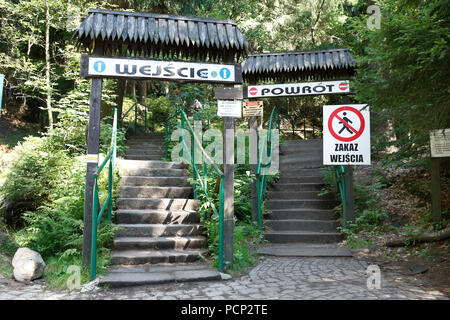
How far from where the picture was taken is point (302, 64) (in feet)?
23.2

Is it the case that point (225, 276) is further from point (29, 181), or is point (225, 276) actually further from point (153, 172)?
point (29, 181)

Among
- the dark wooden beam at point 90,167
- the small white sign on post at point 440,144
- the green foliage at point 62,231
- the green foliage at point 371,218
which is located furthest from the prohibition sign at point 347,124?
the green foliage at point 62,231

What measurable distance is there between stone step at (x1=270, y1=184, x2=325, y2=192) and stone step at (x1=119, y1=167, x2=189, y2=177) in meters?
2.30

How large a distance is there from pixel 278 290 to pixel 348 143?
3513mm

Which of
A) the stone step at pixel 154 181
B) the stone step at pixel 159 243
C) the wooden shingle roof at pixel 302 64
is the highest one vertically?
the wooden shingle roof at pixel 302 64

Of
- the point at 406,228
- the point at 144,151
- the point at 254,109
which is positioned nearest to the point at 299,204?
the point at 406,228

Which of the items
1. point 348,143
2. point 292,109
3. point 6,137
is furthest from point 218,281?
point 6,137

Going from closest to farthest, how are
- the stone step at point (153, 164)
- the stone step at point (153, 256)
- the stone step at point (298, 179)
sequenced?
the stone step at point (153, 256), the stone step at point (153, 164), the stone step at point (298, 179)

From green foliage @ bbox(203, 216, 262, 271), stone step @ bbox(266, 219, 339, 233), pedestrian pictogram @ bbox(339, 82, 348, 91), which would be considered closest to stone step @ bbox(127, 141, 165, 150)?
stone step @ bbox(266, 219, 339, 233)

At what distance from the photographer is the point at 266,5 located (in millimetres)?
13664

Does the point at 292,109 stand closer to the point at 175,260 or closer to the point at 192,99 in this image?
the point at 192,99

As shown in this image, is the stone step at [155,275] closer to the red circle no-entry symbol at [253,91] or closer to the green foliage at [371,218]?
the green foliage at [371,218]

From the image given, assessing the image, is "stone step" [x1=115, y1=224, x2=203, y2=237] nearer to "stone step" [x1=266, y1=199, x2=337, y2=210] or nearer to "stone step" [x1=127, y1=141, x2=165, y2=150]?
"stone step" [x1=266, y1=199, x2=337, y2=210]

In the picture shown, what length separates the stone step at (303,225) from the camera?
6836 millimetres
